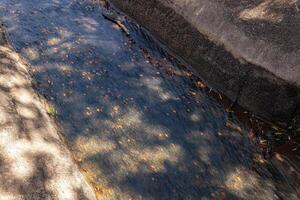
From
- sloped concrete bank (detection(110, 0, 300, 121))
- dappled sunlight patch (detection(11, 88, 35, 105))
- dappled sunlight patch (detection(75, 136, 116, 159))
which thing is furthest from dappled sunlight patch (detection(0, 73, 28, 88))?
sloped concrete bank (detection(110, 0, 300, 121))

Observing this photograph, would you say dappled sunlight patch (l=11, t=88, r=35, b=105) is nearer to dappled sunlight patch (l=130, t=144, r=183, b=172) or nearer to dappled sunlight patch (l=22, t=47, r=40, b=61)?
dappled sunlight patch (l=22, t=47, r=40, b=61)

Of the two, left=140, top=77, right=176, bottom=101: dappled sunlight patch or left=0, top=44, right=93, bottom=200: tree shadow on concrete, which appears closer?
left=0, top=44, right=93, bottom=200: tree shadow on concrete

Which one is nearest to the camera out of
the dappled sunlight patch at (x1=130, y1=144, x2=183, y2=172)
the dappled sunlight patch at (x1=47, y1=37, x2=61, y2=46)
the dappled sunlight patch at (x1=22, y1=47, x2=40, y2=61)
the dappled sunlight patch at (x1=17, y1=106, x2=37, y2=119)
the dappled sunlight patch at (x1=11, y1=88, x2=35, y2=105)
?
the dappled sunlight patch at (x1=17, y1=106, x2=37, y2=119)

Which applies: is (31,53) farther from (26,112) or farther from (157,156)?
(157,156)

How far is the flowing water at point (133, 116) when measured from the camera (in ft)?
18.7

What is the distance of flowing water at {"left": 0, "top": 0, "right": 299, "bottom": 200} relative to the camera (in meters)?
5.70

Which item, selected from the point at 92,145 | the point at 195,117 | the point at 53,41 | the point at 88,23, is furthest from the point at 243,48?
the point at 53,41

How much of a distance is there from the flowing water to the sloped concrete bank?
1.62 feet

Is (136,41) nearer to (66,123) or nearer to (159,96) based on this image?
(159,96)

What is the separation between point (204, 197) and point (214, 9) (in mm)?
4370

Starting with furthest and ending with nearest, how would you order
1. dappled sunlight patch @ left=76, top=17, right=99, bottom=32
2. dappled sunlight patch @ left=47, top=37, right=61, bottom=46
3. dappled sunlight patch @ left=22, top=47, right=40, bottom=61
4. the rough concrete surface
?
dappled sunlight patch @ left=76, top=17, right=99, bottom=32, dappled sunlight patch @ left=47, top=37, right=61, bottom=46, dappled sunlight patch @ left=22, top=47, right=40, bottom=61, the rough concrete surface

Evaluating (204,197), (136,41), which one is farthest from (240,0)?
(204,197)

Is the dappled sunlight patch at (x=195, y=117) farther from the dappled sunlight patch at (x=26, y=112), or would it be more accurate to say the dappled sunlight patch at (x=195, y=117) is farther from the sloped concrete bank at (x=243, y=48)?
the dappled sunlight patch at (x=26, y=112)

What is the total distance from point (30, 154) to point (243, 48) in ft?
16.1
